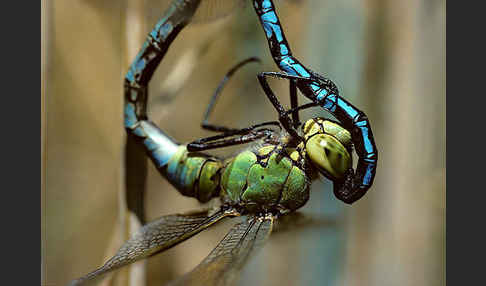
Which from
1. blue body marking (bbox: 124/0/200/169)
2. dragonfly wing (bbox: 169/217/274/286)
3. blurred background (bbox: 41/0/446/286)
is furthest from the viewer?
blurred background (bbox: 41/0/446/286)

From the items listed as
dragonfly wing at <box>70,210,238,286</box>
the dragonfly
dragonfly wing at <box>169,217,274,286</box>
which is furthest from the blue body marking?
dragonfly wing at <box>169,217,274,286</box>

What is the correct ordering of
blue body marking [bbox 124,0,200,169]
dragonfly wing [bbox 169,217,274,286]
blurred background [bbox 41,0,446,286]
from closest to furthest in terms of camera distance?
1. dragonfly wing [bbox 169,217,274,286]
2. blue body marking [bbox 124,0,200,169]
3. blurred background [bbox 41,0,446,286]

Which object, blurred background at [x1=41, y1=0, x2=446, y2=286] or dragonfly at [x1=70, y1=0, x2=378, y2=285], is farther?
blurred background at [x1=41, y1=0, x2=446, y2=286]

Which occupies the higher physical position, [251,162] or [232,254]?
[251,162]

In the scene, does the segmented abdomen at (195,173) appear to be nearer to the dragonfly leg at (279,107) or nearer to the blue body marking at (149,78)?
the blue body marking at (149,78)

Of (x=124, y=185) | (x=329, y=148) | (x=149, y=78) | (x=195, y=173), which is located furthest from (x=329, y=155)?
(x=124, y=185)

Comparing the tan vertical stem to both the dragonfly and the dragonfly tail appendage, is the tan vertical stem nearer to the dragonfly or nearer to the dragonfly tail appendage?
the dragonfly

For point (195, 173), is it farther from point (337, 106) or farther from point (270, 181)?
point (337, 106)

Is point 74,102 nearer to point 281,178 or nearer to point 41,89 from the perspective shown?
point 41,89
